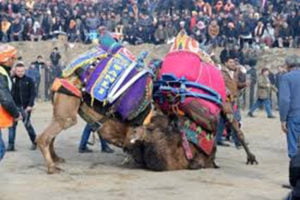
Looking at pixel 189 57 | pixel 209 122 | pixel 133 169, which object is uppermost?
pixel 189 57

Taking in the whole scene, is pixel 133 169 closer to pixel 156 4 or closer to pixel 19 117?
pixel 19 117

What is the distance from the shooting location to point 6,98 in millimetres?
8891

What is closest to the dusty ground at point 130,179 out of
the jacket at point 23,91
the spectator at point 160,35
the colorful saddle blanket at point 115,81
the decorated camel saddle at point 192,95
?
the decorated camel saddle at point 192,95

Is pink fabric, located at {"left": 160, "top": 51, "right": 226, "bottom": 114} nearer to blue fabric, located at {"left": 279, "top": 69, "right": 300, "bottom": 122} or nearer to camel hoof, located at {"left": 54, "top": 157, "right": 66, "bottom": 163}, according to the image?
blue fabric, located at {"left": 279, "top": 69, "right": 300, "bottom": 122}

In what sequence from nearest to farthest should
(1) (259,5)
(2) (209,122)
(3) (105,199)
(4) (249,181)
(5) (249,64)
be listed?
(3) (105,199)
(4) (249,181)
(2) (209,122)
(5) (249,64)
(1) (259,5)

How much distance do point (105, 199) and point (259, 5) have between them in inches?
896

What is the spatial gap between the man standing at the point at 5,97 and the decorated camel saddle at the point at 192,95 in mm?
2729

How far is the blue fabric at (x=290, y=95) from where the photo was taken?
9.66 metres

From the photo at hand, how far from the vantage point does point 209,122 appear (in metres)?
11.0

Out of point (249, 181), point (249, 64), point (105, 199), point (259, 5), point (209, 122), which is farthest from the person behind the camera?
point (259, 5)

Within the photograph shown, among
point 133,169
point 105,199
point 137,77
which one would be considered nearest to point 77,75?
point 137,77

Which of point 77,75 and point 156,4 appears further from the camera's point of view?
point 156,4

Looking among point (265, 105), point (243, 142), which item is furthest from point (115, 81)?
point (265, 105)

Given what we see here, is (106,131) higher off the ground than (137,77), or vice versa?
(137,77)
